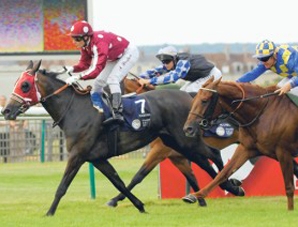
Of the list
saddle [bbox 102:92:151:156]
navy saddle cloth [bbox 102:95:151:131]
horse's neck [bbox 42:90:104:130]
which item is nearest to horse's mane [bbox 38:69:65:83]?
horse's neck [bbox 42:90:104:130]

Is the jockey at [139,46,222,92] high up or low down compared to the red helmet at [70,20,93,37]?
down

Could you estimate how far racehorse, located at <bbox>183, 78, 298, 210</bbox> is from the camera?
38.3 feet

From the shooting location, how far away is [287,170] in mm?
11719

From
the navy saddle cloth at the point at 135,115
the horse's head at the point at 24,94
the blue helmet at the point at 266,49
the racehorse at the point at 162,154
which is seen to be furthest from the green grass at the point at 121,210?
the blue helmet at the point at 266,49

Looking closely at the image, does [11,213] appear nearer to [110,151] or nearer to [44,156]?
[110,151]

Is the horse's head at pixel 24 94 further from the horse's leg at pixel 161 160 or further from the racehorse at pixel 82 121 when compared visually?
the horse's leg at pixel 161 160

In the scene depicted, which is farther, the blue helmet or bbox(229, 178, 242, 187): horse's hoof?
bbox(229, 178, 242, 187): horse's hoof

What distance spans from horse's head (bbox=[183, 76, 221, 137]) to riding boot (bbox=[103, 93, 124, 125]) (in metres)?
0.93

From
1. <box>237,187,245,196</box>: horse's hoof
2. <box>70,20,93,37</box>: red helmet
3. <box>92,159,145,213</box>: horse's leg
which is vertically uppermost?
<box>70,20,93,37</box>: red helmet

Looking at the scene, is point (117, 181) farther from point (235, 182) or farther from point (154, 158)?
point (235, 182)

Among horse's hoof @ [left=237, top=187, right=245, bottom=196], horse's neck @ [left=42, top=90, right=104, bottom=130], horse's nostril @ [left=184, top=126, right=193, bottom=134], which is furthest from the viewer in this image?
horse's hoof @ [left=237, top=187, right=245, bottom=196]

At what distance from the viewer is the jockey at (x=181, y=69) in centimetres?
1330

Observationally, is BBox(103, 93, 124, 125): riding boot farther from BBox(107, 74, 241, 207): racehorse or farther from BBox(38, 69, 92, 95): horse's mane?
BBox(107, 74, 241, 207): racehorse

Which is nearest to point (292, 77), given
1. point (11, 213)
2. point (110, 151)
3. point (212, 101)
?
point (212, 101)
